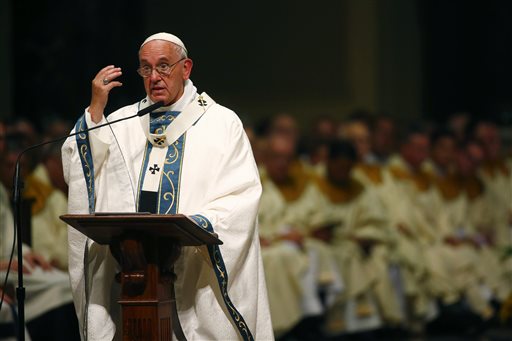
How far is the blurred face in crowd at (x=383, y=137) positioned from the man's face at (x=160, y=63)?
6310 millimetres

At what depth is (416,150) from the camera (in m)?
12.2

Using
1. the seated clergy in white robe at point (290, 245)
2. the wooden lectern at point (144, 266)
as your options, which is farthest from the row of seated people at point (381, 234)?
the wooden lectern at point (144, 266)

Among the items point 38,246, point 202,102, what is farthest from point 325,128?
point 202,102

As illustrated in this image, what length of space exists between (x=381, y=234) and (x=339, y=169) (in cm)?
66

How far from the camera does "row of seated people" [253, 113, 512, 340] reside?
10.2m

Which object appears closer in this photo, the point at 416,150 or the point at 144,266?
the point at 144,266

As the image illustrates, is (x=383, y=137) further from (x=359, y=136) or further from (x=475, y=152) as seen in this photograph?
(x=475, y=152)

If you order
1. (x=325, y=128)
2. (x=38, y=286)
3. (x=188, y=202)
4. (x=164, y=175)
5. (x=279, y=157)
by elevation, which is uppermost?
(x=325, y=128)

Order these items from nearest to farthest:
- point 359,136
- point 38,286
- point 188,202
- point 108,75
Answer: point 108,75, point 188,202, point 38,286, point 359,136

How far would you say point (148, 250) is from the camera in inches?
219

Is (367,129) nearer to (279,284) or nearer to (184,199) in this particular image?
(279,284)

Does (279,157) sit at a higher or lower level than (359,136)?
lower

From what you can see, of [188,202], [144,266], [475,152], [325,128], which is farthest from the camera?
[475,152]

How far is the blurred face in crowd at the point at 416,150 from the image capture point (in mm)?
12086
